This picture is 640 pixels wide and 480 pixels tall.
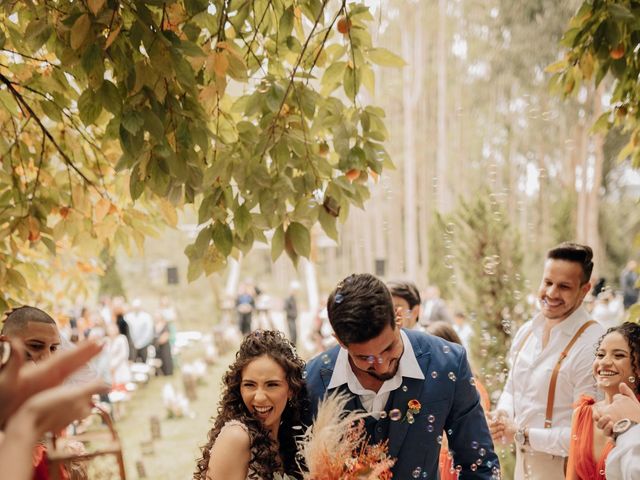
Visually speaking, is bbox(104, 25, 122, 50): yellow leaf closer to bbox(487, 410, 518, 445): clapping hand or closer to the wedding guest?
the wedding guest

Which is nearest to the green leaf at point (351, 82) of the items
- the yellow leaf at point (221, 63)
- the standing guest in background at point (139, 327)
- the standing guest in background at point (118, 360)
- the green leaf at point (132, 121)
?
the yellow leaf at point (221, 63)

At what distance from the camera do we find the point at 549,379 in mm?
3654

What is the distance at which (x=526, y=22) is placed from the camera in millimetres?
20156

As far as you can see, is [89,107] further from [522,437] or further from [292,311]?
[292,311]

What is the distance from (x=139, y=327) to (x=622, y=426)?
1274 centimetres

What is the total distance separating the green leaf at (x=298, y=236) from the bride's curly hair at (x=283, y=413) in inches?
13.2

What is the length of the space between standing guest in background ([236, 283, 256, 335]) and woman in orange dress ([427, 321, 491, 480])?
14.5 meters

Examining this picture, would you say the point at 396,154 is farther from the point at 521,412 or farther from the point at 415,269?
the point at 521,412

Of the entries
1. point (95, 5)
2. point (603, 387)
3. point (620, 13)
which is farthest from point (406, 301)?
point (95, 5)

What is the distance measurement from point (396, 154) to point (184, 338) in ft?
30.9

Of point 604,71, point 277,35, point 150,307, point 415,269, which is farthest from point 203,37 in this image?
point 150,307

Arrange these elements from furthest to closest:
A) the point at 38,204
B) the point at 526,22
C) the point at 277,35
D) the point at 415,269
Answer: the point at 415,269 → the point at 526,22 → the point at 38,204 → the point at 277,35

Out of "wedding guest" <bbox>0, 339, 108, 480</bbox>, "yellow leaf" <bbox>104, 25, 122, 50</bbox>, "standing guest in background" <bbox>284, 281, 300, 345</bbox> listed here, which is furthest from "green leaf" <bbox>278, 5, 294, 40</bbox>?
"standing guest in background" <bbox>284, 281, 300, 345</bbox>

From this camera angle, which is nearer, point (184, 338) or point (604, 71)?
point (604, 71)
